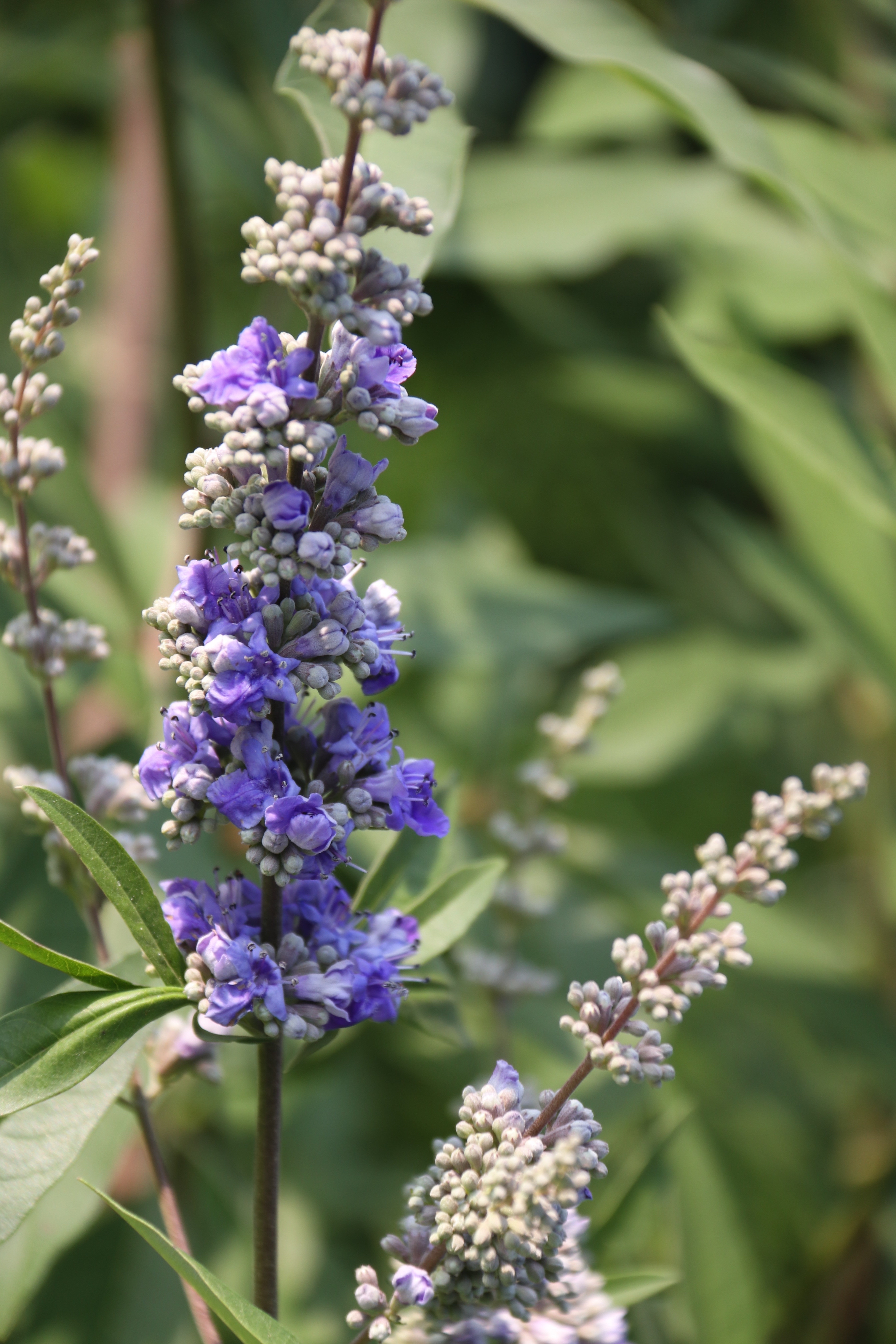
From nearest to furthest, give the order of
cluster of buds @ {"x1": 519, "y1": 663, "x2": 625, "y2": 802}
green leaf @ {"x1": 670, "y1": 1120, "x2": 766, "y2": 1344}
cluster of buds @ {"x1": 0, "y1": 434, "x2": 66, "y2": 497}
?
cluster of buds @ {"x1": 0, "y1": 434, "x2": 66, "y2": 497}
cluster of buds @ {"x1": 519, "y1": 663, "x2": 625, "y2": 802}
green leaf @ {"x1": 670, "y1": 1120, "x2": 766, "y2": 1344}

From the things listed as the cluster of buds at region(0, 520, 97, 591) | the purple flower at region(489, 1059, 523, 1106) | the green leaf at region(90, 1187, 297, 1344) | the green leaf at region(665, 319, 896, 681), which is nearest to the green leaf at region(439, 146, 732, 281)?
the green leaf at region(665, 319, 896, 681)

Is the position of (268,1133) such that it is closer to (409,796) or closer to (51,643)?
(409,796)

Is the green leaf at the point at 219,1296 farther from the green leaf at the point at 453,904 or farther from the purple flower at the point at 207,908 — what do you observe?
the green leaf at the point at 453,904

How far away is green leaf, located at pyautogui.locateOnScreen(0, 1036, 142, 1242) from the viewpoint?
778 millimetres

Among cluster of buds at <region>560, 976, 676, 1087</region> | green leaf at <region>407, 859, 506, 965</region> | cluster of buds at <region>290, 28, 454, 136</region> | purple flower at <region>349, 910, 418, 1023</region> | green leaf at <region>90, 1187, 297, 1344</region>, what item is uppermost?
cluster of buds at <region>290, 28, 454, 136</region>

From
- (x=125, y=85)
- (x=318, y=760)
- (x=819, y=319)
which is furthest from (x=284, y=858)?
(x=125, y=85)

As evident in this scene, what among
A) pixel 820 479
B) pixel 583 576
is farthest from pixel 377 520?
pixel 583 576

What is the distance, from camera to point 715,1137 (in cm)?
200

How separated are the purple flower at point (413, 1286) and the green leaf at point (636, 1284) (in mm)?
264

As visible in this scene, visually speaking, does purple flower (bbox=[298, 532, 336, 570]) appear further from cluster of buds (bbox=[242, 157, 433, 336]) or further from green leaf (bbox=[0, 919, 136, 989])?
green leaf (bbox=[0, 919, 136, 989])

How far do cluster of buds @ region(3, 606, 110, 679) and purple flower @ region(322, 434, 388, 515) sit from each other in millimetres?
342

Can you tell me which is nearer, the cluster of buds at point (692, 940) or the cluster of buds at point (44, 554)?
the cluster of buds at point (692, 940)

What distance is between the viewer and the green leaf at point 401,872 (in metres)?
0.99

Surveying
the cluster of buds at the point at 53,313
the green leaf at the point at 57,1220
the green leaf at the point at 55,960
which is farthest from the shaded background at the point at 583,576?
the cluster of buds at the point at 53,313
